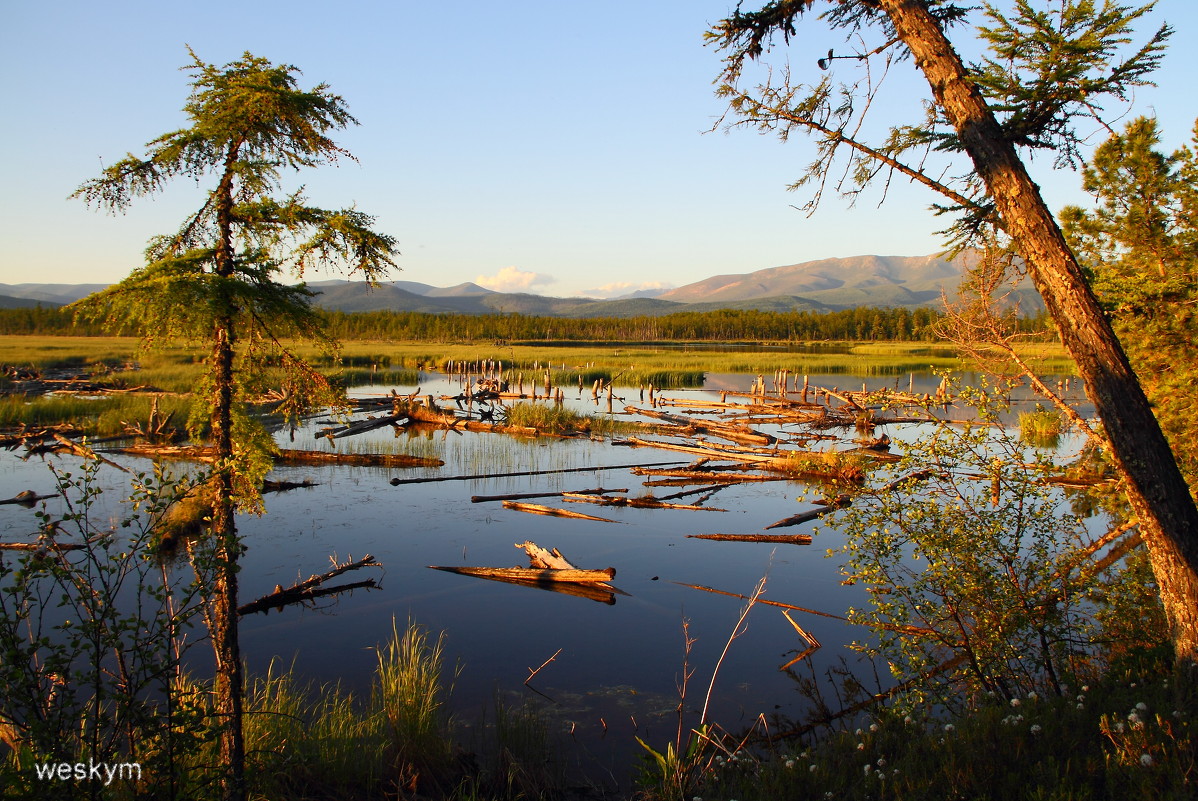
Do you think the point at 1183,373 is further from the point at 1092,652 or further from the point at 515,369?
the point at 515,369

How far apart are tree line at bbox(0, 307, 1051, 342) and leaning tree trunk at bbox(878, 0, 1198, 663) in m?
108

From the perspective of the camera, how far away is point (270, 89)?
6672 millimetres

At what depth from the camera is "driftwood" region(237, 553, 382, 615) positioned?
11.8 m

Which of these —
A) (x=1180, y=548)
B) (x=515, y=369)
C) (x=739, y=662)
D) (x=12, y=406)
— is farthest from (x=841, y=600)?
(x=515, y=369)

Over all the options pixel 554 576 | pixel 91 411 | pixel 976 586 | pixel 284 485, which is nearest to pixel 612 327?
pixel 91 411

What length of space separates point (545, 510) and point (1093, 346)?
12970mm

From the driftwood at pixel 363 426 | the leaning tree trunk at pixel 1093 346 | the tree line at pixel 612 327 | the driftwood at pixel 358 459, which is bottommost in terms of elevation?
the driftwood at pixel 358 459

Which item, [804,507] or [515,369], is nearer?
[804,507]

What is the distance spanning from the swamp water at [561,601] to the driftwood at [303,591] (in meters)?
0.25

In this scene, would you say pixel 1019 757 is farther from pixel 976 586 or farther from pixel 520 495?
pixel 520 495

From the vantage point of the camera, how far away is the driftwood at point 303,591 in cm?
1185

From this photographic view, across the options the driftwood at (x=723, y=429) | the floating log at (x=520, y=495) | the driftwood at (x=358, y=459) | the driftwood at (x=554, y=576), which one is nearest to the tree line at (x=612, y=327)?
the driftwood at (x=723, y=429)

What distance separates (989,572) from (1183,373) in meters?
8.20

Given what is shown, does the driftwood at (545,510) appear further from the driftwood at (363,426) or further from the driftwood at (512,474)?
the driftwood at (363,426)
